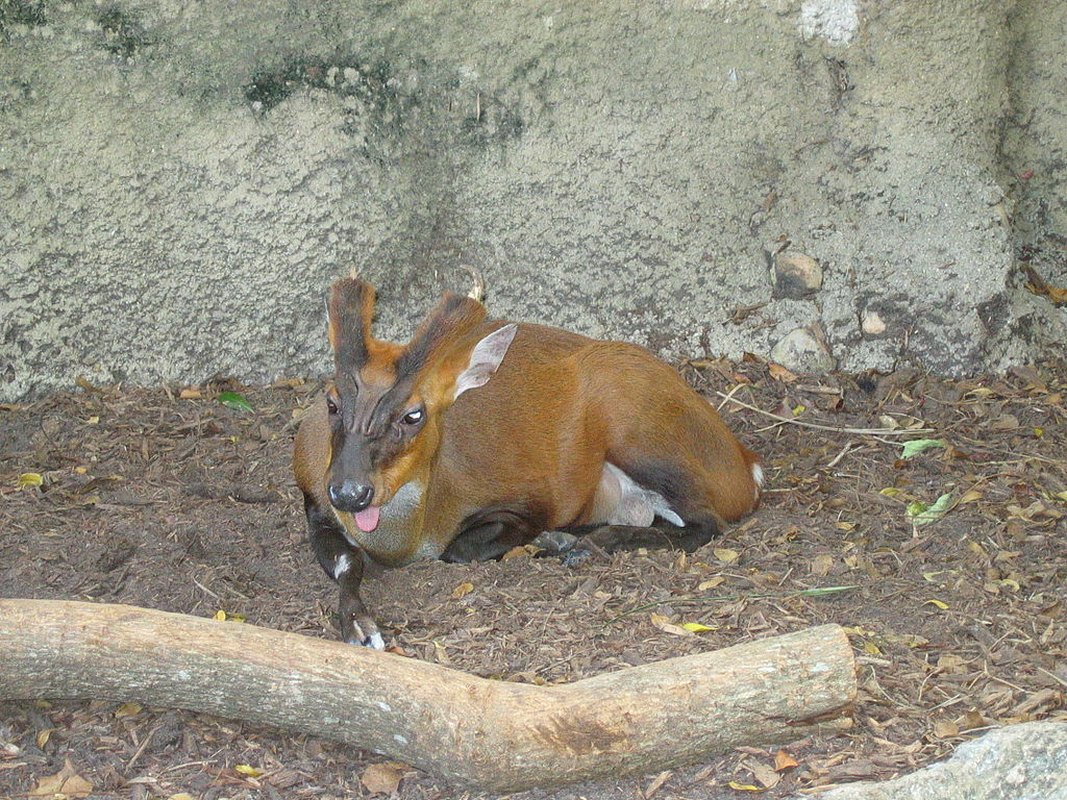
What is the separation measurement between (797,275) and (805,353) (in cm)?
42

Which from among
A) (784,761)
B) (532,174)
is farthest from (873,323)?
(784,761)

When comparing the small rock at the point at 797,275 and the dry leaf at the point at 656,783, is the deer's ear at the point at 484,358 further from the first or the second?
the small rock at the point at 797,275

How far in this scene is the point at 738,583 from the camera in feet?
15.9

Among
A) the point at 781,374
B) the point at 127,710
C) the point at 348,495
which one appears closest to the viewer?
the point at 127,710

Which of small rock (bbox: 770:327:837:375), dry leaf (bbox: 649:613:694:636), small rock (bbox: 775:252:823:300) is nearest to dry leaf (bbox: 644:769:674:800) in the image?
dry leaf (bbox: 649:613:694:636)

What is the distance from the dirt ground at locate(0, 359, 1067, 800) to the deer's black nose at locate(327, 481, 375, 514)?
413mm

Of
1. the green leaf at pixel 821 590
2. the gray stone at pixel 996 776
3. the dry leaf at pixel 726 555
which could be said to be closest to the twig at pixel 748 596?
the green leaf at pixel 821 590

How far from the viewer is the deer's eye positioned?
482 centimetres

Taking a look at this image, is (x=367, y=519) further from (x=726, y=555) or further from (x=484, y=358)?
(x=726, y=555)

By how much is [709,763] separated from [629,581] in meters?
1.40

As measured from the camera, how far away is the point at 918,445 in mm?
6203

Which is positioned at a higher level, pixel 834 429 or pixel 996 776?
pixel 996 776

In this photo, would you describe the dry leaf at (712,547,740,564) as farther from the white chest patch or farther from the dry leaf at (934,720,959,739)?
the dry leaf at (934,720,959,739)

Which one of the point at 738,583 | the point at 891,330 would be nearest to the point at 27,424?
the point at 738,583
